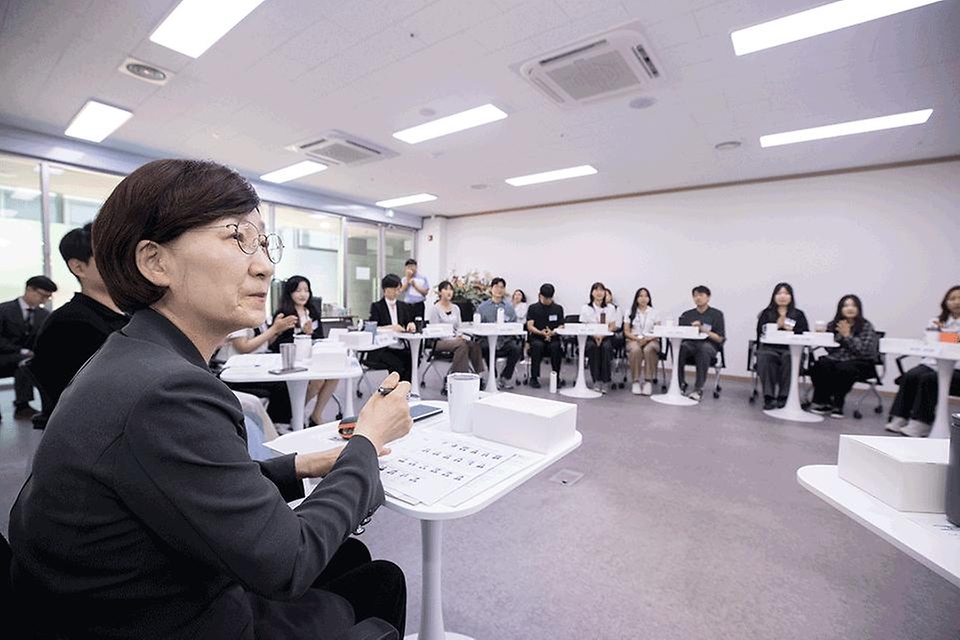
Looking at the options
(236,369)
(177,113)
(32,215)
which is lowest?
(236,369)

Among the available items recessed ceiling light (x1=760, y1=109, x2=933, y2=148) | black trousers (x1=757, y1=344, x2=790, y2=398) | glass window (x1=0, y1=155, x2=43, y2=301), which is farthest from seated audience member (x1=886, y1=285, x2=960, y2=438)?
glass window (x1=0, y1=155, x2=43, y2=301)

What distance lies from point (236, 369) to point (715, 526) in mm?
2851

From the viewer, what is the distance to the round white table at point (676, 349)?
464 centimetres

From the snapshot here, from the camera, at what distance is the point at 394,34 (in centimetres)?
287

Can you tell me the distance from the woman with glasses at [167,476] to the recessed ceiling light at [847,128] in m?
5.51

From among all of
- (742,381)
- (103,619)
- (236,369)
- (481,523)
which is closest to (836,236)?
(742,381)

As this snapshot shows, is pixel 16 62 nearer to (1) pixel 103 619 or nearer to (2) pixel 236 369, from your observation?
(2) pixel 236 369

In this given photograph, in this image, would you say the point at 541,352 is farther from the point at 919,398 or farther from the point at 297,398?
the point at 919,398

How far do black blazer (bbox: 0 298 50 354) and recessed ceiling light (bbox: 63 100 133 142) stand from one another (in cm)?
196

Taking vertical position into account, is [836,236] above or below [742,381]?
above

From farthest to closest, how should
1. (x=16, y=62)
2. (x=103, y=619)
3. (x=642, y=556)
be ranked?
(x=16, y=62) < (x=642, y=556) < (x=103, y=619)

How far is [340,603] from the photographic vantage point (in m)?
0.84

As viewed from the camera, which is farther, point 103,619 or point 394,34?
point 394,34

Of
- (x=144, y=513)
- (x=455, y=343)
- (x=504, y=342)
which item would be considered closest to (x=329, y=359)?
(x=144, y=513)
